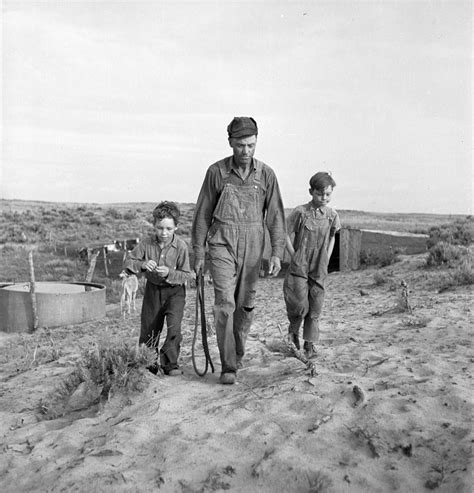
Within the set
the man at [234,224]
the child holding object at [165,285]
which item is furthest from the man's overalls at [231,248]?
the child holding object at [165,285]

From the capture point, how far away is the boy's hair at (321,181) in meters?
5.35

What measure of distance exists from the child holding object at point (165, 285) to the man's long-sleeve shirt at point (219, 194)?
0.78ft

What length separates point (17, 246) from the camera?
2362cm

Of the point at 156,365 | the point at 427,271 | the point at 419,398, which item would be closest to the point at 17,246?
the point at 427,271

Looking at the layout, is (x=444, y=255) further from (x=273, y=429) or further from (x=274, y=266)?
(x=273, y=429)

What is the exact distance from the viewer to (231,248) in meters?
4.85

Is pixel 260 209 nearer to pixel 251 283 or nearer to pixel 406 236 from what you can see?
pixel 251 283

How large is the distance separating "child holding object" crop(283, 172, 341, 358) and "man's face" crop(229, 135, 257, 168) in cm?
86

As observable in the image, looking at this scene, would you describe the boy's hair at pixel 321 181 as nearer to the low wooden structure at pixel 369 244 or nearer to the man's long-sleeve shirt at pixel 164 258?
the man's long-sleeve shirt at pixel 164 258

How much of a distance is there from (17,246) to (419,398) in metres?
21.9

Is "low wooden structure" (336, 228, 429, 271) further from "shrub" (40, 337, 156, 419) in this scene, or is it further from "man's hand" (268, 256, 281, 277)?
"shrub" (40, 337, 156, 419)

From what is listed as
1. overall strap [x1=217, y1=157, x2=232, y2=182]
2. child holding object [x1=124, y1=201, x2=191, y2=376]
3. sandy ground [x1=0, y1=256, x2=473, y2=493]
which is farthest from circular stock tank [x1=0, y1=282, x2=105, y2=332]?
overall strap [x1=217, y1=157, x2=232, y2=182]

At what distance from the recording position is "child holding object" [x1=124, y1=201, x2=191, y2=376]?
511cm

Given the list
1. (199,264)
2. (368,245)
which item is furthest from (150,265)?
(368,245)
